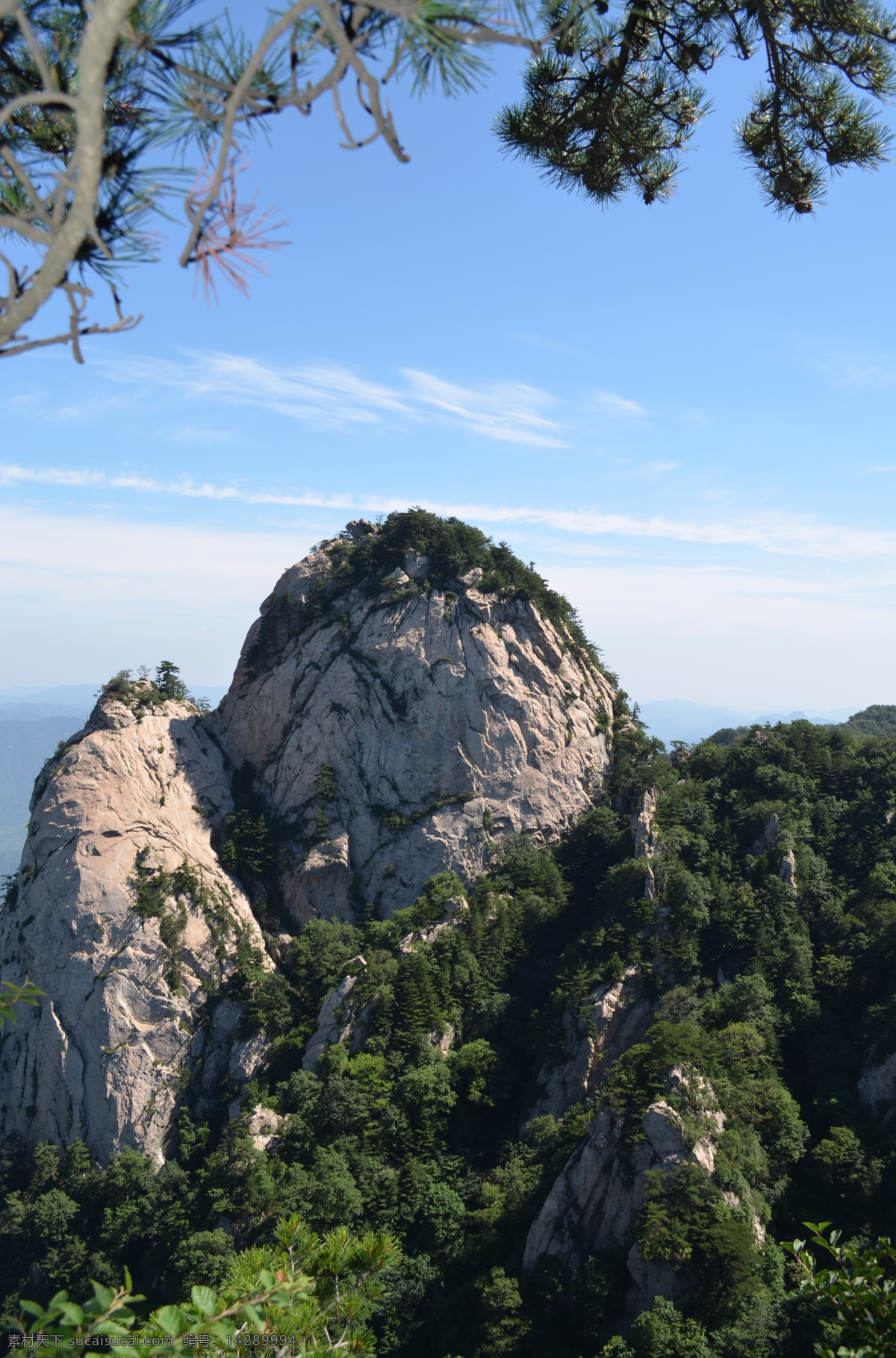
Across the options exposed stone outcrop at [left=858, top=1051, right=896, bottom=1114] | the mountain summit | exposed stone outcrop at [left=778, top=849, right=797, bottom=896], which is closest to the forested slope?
exposed stone outcrop at [left=858, top=1051, right=896, bottom=1114]

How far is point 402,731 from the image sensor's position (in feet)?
181

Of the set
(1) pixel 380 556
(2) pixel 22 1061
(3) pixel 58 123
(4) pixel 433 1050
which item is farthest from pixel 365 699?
(3) pixel 58 123

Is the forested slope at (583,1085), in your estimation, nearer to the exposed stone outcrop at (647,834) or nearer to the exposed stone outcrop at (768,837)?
the exposed stone outcrop at (768,837)

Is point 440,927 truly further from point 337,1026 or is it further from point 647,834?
point 647,834

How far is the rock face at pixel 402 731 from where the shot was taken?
52.3m

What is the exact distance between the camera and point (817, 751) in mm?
50156

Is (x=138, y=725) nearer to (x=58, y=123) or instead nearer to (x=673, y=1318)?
(x=673, y=1318)

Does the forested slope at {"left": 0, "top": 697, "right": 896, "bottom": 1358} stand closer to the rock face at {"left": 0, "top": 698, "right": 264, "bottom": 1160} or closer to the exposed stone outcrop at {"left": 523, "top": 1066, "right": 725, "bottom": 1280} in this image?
the exposed stone outcrop at {"left": 523, "top": 1066, "right": 725, "bottom": 1280}

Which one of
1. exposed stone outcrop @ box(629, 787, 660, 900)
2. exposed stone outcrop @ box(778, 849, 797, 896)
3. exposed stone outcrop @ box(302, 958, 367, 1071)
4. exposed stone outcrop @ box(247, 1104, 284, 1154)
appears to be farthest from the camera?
exposed stone outcrop @ box(629, 787, 660, 900)

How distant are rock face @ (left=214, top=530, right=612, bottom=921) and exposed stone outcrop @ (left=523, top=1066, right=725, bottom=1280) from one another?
2398 centimetres

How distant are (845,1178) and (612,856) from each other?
81.1 feet

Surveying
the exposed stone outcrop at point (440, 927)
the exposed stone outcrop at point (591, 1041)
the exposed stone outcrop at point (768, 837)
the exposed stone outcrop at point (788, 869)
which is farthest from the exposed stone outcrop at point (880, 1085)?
the exposed stone outcrop at point (440, 927)

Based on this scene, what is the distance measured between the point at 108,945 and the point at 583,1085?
91.4ft

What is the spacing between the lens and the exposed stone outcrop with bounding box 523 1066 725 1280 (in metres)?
26.5
